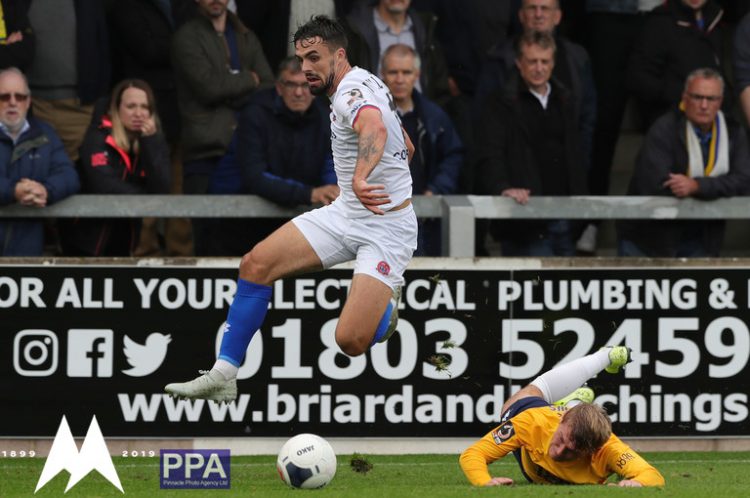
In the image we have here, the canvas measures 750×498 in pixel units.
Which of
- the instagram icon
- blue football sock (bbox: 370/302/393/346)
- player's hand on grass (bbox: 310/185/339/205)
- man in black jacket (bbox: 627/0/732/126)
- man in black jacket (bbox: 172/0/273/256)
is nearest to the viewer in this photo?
blue football sock (bbox: 370/302/393/346)

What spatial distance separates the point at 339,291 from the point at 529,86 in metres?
2.12

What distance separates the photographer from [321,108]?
37.1ft

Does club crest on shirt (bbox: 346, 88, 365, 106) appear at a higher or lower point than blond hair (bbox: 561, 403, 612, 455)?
higher

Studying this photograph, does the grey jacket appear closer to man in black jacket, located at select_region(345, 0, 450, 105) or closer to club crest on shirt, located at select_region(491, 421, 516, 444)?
man in black jacket, located at select_region(345, 0, 450, 105)

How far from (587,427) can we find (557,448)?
21cm

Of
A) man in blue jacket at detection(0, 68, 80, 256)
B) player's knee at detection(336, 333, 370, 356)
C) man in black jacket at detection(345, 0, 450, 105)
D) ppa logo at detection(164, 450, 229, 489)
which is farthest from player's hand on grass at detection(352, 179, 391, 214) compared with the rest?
man in black jacket at detection(345, 0, 450, 105)

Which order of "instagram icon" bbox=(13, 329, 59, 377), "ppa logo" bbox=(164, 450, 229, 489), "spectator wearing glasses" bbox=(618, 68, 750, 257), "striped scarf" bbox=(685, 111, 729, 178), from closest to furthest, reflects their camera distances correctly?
"ppa logo" bbox=(164, 450, 229, 489)
"instagram icon" bbox=(13, 329, 59, 377)
"spectator wearing glasses" bbox=(618, 68, 750, 257)
"striped scarf" bbox=(685, 111, 729, 178)

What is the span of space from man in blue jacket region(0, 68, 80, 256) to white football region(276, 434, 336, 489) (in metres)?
3.20

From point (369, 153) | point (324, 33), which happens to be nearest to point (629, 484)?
point (369, 153)

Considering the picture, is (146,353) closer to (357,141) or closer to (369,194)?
(357,141)

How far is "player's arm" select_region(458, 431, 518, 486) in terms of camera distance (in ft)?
26.8

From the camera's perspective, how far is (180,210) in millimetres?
10781

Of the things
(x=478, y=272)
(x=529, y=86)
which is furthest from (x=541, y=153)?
(x=478, y=272)

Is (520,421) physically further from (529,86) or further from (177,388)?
(529,86)
